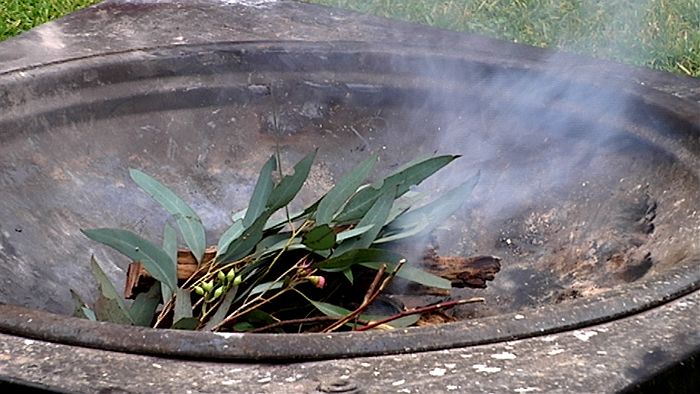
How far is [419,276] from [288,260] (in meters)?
0.24

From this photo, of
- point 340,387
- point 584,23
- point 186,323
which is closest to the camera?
point 340,387

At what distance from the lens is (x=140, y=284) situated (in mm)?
1909

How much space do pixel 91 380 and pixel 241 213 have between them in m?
0.90

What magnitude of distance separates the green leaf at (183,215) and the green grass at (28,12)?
2057 mm

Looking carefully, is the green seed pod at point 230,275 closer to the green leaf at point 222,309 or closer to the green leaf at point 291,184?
the green leaf at point 222,309

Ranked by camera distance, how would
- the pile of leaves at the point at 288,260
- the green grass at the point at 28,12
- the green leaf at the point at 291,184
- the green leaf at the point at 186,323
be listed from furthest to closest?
the green grass at the point at 28,12
the green leaf at the point at 291,184
the pile of leaves at the point at 288,260
the green leaf at the point at 186,323

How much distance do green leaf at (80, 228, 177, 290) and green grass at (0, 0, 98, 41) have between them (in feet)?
7.45

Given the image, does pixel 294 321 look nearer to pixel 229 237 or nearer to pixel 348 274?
pixel 348 274

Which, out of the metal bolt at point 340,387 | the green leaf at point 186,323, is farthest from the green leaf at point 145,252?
the metal bolt at point 340,387

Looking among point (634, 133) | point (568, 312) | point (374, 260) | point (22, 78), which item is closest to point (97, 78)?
point (22, 78)

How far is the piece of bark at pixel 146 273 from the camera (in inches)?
75.3

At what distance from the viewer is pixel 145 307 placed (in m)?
1.86

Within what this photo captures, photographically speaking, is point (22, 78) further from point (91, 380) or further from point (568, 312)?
point (568, 312)

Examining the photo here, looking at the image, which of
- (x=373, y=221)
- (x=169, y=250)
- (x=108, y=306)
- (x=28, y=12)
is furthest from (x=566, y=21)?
(x=108, y=306)
